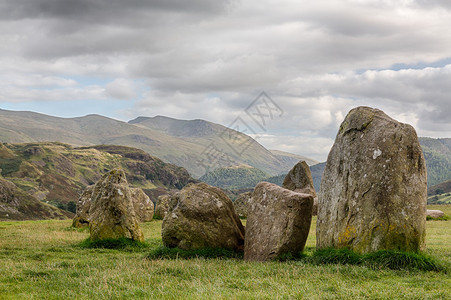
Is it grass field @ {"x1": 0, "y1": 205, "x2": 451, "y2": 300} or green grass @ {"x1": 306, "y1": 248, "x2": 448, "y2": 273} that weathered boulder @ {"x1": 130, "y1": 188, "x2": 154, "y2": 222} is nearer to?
grass field @ {"x1": 0, "y1": 205, "x2": 451, "y2": 300}

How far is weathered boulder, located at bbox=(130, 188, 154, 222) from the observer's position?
129ft

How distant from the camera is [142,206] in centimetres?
3997

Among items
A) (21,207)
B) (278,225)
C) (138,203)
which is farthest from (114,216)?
(21,207)

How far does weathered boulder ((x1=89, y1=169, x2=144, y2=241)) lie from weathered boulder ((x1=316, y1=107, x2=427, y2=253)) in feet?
33.3

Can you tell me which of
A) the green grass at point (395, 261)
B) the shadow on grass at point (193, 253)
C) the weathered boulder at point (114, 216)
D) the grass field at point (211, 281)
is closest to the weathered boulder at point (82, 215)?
the weathered boulder at point (114, 216)

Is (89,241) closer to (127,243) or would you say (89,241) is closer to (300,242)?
(127,243)

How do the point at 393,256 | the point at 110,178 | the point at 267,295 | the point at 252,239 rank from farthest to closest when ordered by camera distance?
1. the point at 110,178
2. the point at 252,239
3. the point at 393,256
4. the point at 267,295

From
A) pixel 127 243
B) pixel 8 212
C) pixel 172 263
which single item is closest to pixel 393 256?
pixel 172 263

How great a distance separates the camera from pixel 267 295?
9609mm

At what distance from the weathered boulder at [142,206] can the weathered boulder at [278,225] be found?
23986mm

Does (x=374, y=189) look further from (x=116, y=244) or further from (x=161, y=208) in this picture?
(x=161, y=208)

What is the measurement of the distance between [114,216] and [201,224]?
6.04 metres

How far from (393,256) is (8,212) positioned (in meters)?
156

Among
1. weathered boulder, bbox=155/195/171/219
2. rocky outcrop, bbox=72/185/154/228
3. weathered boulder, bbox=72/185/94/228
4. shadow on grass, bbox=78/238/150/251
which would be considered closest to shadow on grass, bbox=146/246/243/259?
shadow on grass, bbox=78/238/150/251
